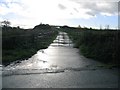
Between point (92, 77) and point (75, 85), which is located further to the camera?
point (92, 77)

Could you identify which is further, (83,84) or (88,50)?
(88,50)

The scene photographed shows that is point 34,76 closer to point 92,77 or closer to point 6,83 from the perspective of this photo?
point 6,83

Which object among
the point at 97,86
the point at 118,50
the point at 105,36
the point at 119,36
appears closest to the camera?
Result: the point at 97,86

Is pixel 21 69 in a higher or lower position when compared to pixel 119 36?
lower

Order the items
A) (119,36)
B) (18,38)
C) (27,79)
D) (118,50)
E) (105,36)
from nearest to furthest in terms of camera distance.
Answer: (27,79), (118,50), (119,36), (105,36), (18,38)

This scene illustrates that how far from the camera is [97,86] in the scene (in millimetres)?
8445

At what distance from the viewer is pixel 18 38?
21.1 meters

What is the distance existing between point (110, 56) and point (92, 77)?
5109mm

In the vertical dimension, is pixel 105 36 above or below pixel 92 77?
above

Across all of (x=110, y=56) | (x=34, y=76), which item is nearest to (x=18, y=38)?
(x=110, y=56)

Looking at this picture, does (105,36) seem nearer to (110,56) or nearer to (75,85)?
(110,56)

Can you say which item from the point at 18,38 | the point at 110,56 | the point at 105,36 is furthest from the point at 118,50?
the point at 18,38

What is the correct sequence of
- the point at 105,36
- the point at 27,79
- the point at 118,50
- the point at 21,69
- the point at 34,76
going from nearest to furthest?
the point at 27,79 < the point at 34,76 < the point at 21,69 < the point at 118,50 < the point at 105,36

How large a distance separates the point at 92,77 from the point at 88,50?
29.5ft
